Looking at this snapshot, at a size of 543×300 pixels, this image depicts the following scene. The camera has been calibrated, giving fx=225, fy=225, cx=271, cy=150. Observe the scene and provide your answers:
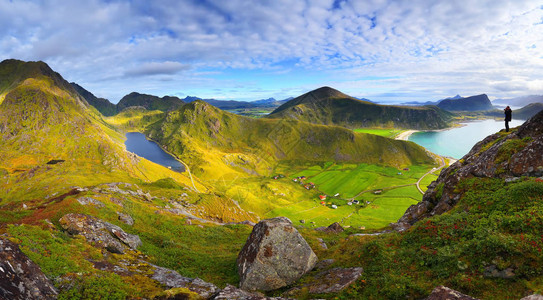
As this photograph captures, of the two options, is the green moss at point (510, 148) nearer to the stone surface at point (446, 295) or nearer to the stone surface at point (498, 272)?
the stone surface at point (498, 272)

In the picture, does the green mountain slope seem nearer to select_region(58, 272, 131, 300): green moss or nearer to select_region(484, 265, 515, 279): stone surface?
select_region(484, 265, 515, 279): stone surface

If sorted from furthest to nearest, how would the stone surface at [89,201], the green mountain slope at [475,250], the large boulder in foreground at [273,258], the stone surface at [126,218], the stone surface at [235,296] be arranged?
the stone surface at [89,201], the stone surface at [126,218], the large boulder in foreground at [273,258], the stone surface at [235,296], the green mountain slope at [475,250]

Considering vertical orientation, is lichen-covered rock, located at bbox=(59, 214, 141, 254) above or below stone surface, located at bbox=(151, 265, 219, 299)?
above

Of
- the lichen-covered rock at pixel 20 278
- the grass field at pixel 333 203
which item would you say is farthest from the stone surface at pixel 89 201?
the grass field at pixel 333 203

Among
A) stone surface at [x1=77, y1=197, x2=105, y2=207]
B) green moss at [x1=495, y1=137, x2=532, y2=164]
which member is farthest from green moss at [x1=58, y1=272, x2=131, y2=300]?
green moss at [x1=495, y1=137, x2=532, y2=164]

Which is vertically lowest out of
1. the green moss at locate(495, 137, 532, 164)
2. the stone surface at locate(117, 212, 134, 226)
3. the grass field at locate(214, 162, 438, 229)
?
the grass field at locate(214, 162, 438, 229)

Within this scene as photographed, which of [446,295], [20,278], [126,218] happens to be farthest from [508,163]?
[126,218]

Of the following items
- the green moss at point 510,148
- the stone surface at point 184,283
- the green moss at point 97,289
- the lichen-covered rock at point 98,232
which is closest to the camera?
the green moss at point 97,289
